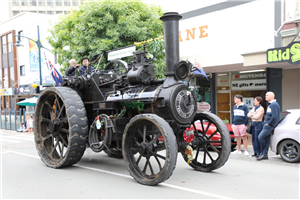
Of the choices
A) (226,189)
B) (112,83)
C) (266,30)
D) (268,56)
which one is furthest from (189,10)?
(226,189)

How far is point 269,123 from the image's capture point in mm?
7773

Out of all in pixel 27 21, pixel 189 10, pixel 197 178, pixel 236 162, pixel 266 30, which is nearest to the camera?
pixel 197 178

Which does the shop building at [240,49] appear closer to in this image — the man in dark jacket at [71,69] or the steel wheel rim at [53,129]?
the man in dark jacket at [71,69]

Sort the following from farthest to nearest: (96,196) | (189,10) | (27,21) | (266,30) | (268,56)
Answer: (27,21)
(189,10)
(266,30)
(268,56)
(96,196)

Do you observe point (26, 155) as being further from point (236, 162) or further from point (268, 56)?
point (268, 56)

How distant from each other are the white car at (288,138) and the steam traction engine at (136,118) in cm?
229

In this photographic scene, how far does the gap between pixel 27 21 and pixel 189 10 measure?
22138mm

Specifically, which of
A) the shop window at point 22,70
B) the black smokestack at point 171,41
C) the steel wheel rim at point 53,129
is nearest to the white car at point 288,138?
the black smokestack at point 171,41

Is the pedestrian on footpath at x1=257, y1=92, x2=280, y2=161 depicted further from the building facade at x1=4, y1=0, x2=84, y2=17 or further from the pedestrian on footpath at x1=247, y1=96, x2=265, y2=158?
the building facade at x1=4, y1=0, x2=84, y2=17

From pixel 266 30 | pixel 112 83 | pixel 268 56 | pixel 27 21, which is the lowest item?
pixel 112 83

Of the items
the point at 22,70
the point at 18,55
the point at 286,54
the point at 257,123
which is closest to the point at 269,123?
the point at 257,123

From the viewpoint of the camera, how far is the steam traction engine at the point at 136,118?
222 inches

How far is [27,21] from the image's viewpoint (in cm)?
3122

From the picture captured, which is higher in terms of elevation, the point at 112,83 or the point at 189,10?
the point at 189,10
